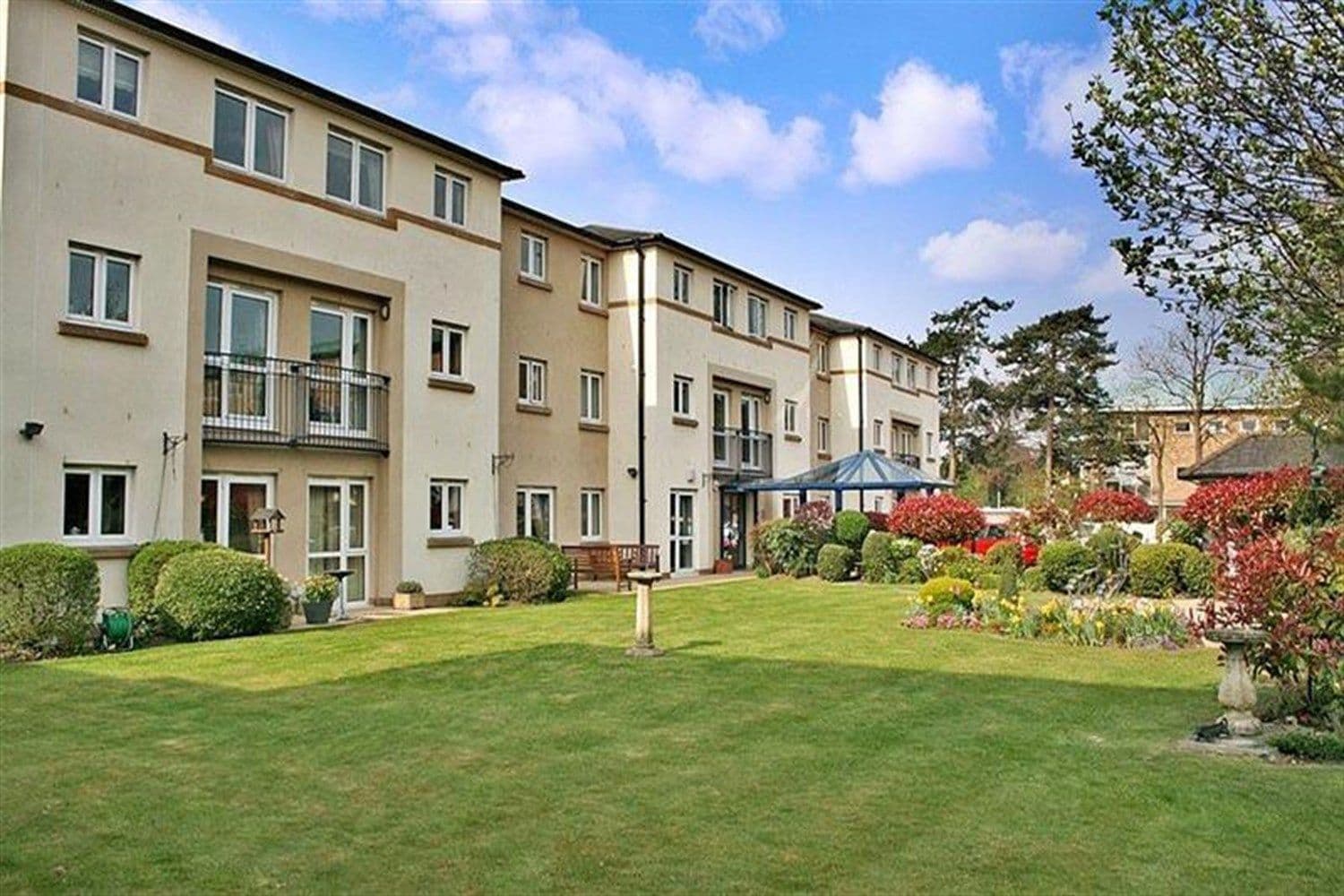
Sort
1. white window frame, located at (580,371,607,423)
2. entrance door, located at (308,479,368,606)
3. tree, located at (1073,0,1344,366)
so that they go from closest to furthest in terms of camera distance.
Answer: tree, located at (1073,0,1344,366), entrance door, located at (308,479,368,606), white window frame, located at (580,371,607,423)

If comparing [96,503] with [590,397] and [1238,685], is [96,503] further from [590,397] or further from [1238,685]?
[1238,685]

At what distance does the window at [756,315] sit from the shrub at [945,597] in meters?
16.6

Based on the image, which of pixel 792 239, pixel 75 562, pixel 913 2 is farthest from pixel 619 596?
pixel 913 2

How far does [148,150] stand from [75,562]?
5986mm

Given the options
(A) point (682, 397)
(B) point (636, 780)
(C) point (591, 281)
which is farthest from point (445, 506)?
(B) point (636, 780)

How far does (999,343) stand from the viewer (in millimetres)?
60875

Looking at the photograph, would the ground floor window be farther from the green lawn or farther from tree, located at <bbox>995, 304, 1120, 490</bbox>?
tree, located at <bbox>995, 304, 1120, 490</bbox>

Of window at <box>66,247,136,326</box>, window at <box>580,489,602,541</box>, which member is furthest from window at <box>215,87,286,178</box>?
window at <box>580,489,602,541</box>

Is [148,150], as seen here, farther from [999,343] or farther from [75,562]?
[999,343]

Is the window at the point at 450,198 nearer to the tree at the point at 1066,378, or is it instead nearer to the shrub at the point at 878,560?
the shrub at the point at 878,560

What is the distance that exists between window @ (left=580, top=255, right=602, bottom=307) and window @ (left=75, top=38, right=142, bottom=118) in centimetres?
1199

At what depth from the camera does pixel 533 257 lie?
79.4ft

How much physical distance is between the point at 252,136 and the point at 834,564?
15.6 meters

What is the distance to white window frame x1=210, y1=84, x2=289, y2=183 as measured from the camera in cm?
1648
